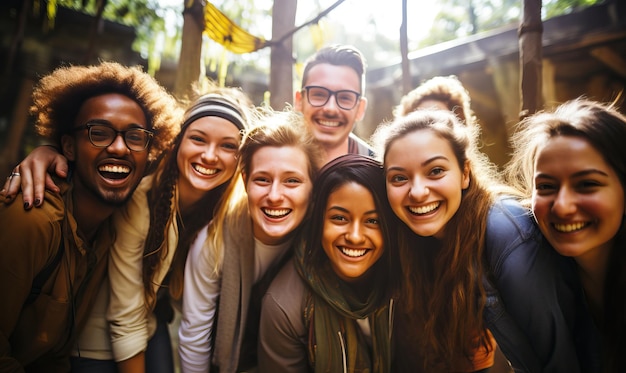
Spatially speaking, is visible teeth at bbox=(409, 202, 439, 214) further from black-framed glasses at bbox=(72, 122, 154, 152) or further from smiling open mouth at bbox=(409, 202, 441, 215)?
black-framed glasses at bbox=(72, 122, 154, 152)

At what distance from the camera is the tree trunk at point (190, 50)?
2.74 meters

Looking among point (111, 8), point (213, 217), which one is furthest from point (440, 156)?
point (111, 8)

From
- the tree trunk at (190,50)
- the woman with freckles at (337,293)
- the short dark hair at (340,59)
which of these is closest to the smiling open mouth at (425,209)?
the woman with freckles at (337,293)

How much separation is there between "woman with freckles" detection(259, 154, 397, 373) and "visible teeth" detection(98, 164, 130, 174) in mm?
1044

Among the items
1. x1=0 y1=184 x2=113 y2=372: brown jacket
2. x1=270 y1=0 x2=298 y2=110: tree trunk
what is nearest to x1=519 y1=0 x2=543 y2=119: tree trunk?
x1=270 y1=0 x2=298 y2=110: tree trunk

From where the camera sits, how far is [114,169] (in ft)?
6.12

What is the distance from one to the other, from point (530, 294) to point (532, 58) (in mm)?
1402

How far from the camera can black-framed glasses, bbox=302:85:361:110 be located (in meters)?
2.65

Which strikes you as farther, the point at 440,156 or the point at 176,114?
the point at 176,114

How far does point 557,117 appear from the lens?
4.89 ft

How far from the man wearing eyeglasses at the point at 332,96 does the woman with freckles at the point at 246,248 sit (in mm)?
539

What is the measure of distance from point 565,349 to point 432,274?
645mm

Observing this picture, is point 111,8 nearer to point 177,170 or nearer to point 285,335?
point 177,170

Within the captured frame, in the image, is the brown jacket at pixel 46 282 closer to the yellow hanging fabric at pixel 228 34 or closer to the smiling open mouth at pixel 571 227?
the yellow hanging fabric at pixel 228 34
